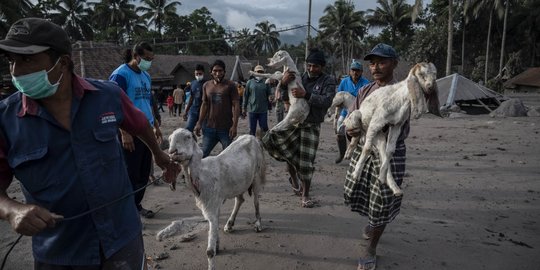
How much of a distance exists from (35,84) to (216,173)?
2170 mm

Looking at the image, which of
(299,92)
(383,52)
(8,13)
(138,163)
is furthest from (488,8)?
(138,163)

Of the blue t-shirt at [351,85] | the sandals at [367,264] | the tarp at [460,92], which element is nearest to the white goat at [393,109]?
the sandals at [367,264]

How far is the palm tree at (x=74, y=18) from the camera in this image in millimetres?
40125

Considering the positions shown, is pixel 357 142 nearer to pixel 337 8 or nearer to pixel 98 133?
pixel 98 133

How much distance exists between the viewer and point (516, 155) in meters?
8.45

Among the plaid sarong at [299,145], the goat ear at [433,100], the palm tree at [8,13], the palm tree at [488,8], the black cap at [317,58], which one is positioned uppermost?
the palm tree at [488,8]

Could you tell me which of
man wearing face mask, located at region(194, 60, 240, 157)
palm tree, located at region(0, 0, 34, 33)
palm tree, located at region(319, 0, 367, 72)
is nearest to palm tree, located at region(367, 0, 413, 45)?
palm tree, located at region(319, 0, 367, 72)

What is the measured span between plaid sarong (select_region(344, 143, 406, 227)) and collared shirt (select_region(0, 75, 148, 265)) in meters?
2.13

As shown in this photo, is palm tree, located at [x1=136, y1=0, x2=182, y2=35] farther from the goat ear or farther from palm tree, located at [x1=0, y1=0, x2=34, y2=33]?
the goat ear

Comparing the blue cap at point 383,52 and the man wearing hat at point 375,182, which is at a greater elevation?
the blue cap at point 383,52

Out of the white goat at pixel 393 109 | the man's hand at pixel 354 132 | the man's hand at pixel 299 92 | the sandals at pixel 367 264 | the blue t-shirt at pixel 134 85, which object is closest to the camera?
the white goat at pixel 393 109

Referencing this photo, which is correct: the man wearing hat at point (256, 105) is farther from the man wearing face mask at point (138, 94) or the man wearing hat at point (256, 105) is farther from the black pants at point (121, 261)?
the black pants at point (121, 261)

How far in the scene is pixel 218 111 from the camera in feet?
18.2

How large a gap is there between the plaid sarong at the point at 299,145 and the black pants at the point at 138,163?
1.60 meters
